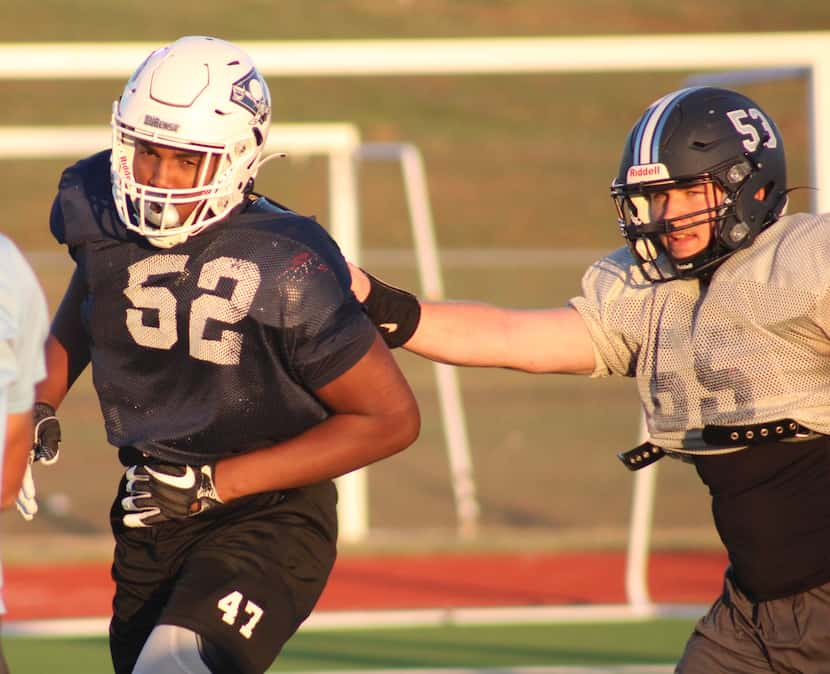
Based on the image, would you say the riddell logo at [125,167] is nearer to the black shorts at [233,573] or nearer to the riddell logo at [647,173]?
the black shorts at [233,573]

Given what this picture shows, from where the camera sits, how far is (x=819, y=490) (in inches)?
122

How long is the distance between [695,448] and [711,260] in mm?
402

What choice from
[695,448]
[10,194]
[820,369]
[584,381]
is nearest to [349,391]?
[695,448]

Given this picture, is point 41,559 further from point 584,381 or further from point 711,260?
point 584,381

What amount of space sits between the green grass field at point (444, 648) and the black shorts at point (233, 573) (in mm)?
2321

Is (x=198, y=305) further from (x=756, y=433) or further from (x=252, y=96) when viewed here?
(x=756, y=433)

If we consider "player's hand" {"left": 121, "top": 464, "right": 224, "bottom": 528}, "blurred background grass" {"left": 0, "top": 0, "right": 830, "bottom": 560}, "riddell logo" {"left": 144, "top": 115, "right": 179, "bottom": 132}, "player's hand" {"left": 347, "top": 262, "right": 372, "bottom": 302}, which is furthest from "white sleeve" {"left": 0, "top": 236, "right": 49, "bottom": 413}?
"blurred background grass" {"left": 0, "top": 0, "right": 830, "bottom": 560}

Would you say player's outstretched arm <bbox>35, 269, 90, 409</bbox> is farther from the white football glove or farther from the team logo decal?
the team logo decal

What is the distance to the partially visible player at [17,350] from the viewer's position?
249cm

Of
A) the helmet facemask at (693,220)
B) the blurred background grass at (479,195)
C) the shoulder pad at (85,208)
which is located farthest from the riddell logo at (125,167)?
the blurred background grass at (479,195)

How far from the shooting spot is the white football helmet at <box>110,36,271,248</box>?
3018 millimetres

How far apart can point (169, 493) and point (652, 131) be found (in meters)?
1.29

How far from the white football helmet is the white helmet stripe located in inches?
32.1

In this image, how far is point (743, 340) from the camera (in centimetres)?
312
